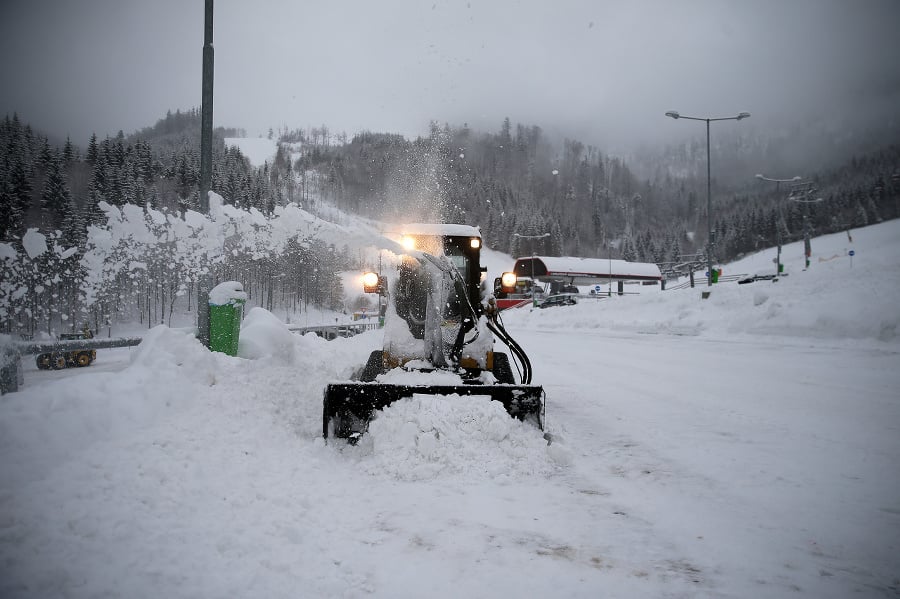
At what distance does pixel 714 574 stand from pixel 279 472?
307cm

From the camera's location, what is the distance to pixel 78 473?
297 centimetres

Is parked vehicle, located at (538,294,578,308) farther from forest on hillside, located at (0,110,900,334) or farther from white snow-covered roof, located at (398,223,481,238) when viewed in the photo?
white snow-covered roof, located at (398,223,481,238)

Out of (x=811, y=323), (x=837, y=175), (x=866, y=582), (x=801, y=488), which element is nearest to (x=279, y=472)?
(x=866, y=582)

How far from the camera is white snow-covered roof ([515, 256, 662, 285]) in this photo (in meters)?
66.5

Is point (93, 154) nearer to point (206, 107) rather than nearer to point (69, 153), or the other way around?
point (69, 153)

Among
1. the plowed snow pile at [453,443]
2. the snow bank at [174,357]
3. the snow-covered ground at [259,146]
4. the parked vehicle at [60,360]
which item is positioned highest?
the snow-covered ground at [259,146]

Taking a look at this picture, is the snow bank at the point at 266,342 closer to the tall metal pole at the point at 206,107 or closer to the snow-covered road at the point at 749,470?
the tall metal pole at the point at 206,107

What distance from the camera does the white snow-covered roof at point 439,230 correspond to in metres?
6.56

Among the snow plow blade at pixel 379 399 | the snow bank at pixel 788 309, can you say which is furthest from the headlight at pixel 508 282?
the snow bank at pixel 788 309

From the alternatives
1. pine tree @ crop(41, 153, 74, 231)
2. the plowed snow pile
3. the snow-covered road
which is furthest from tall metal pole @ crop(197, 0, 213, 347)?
pine tree @ crop(41, 153, 74, 231)

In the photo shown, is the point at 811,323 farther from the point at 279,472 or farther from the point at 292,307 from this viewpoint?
the point at 292,307

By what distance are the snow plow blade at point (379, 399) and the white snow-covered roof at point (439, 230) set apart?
2692mm

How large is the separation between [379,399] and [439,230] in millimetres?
3012

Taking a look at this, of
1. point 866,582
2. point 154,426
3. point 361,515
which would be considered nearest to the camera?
point 866,582
